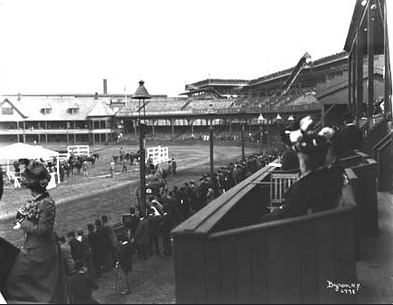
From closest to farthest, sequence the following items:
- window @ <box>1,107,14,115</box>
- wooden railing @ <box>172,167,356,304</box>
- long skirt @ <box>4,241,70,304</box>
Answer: wooden railing @ <box>172,167,356,304</box>
long skirt @ <box>4,241,70,304</box>
window @ <box>1,107,14,115</box>

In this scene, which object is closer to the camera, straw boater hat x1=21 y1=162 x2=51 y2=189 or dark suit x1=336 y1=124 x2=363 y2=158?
straw boater hat x1=21 y1=162 x2=51 y2=189

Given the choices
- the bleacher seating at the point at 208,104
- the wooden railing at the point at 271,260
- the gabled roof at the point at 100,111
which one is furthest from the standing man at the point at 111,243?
the gabled roof at the point at 100,111

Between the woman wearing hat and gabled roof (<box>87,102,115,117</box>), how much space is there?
181ft

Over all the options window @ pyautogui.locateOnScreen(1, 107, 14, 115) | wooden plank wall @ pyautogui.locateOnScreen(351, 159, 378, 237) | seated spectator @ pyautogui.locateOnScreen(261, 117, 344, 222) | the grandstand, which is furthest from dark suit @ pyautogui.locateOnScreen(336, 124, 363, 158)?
window @ pyautogui.locateOnScreen(1, 107, 14, 115)

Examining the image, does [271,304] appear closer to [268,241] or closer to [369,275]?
[268,241]

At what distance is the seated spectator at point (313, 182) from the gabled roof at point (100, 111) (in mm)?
56076

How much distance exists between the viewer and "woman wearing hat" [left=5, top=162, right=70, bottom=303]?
3596 millimetres

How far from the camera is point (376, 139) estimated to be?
1033 centimetres

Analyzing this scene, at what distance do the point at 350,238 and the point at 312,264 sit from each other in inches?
11.1

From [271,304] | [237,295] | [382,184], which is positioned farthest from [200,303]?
[382,184]

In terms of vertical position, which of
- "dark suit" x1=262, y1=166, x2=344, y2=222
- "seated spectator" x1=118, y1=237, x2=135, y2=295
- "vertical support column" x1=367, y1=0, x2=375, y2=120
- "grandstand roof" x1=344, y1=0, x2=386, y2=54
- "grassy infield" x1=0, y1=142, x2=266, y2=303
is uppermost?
"grandstand roof" x1=344, y1=0, x2=386, y2=54

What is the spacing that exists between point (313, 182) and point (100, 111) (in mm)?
57194

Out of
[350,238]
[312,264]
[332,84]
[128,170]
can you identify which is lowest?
[128,170]

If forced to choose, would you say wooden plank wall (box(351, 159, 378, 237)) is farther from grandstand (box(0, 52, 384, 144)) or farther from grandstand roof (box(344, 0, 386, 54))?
grandstand (box(0, 52, 384, 144))
